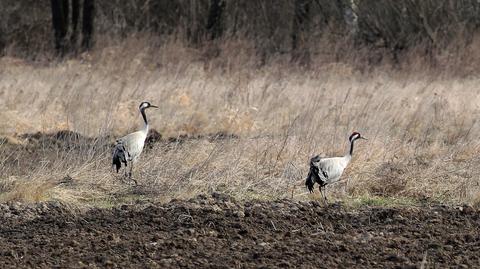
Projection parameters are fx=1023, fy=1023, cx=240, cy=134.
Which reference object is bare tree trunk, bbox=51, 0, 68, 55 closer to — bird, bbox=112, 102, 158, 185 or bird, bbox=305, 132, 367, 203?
bird, bbox=112, 102, 158, 185

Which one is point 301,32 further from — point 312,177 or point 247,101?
point 312,177

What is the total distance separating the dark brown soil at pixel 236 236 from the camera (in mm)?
6711

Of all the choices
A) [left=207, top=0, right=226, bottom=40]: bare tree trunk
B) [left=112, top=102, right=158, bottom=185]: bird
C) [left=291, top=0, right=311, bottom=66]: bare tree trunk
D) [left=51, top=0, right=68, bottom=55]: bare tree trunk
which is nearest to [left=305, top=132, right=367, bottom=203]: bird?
[left=112, top=102, right=158, bottom=185]: bird

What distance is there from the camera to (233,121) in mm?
13188

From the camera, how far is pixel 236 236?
753 centimetres

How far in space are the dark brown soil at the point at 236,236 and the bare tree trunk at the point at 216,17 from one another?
15.1 metres

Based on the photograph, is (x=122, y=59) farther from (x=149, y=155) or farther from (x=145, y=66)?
(x=149, y=155)

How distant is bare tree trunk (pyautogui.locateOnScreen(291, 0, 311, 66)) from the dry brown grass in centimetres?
73

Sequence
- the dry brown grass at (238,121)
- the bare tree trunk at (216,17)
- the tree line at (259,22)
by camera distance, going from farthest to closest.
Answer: the bare tree trunk at (216,17) → the tree line at (259,22) → the dry brown grass at (238,121)

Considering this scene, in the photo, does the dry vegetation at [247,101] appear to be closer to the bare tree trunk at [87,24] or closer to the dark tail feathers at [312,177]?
the bare tree trunk at [87,24]

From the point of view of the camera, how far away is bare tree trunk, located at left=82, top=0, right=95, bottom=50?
75.0 feet

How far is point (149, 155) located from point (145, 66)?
8245 millimetres

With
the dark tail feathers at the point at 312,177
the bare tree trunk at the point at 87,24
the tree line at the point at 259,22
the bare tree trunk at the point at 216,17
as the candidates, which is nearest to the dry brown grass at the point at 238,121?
the dark tail feathers at the point at 312,177

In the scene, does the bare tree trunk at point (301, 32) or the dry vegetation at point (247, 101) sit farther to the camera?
the bare tree trunk at point (301, 32)
